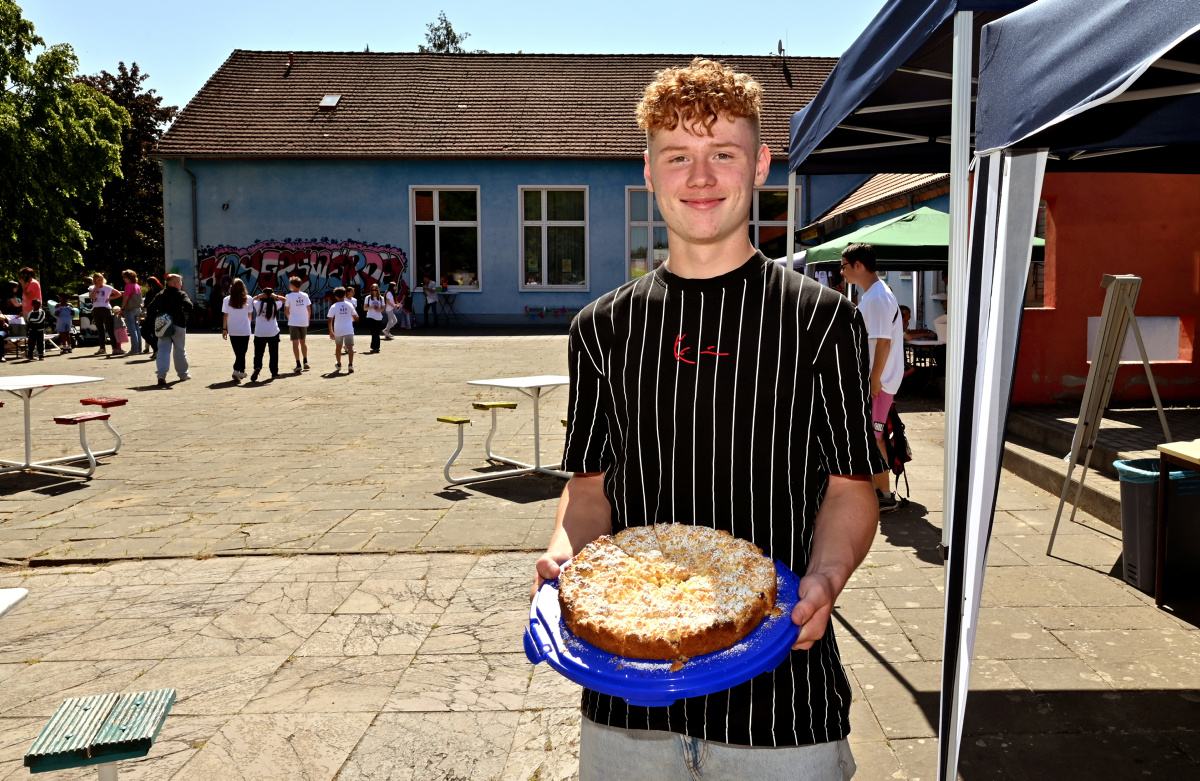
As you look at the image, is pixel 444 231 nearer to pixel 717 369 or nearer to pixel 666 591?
pixel 717 369

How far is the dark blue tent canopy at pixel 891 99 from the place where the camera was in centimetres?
364

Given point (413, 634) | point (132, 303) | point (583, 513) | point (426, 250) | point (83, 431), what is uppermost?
point (426, 250)

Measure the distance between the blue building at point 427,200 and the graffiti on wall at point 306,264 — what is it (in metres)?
0.05

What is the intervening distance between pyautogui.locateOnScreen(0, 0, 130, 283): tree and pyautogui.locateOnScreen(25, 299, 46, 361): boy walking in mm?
16498

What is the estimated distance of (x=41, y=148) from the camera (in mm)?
33906

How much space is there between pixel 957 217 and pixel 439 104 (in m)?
30.4

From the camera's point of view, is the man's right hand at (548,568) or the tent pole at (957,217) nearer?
the man's right hand at (548,568)

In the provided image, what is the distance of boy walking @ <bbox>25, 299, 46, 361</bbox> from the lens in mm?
20094

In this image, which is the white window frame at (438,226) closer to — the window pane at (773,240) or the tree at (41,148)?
the window pane at (773,240)

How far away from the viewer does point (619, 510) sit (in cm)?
205

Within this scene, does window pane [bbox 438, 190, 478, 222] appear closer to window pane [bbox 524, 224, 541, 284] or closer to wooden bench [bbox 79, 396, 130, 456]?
window pane [bbox 524, 224, 541, 284]

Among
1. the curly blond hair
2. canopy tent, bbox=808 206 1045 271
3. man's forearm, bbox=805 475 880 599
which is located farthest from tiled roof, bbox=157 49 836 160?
man's forearm, bbox=805 475 880 599

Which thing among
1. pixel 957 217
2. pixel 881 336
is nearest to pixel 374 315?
pixel 881 336

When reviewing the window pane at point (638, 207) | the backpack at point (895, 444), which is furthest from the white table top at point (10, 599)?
the window pane at point (638, 207)
